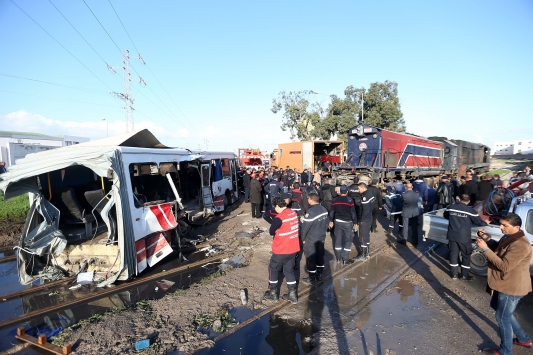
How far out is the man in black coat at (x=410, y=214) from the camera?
7742 millimetres

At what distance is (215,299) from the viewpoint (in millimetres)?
5023

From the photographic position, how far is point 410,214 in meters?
7.82

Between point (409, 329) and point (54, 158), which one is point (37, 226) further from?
point (409, 329)

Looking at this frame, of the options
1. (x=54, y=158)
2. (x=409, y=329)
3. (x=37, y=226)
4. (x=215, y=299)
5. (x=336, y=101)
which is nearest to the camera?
(x=409, y=329)

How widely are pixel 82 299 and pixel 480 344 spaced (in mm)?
6256

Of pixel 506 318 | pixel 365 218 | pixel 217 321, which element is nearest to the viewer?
pixel 506 318

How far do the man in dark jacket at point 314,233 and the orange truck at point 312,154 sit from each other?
491 inches

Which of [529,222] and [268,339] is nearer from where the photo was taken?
[268,339]

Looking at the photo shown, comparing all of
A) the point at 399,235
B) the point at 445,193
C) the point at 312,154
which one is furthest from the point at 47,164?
the point at 312,154

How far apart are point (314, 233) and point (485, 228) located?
3.40m

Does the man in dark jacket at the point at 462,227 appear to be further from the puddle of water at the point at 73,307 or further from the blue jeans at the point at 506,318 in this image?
the puddle of water at the point at 73,307

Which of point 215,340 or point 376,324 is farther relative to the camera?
point 376,324

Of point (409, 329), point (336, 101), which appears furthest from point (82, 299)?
point (336, 101)

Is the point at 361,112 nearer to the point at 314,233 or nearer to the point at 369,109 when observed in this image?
the point at 369,109
